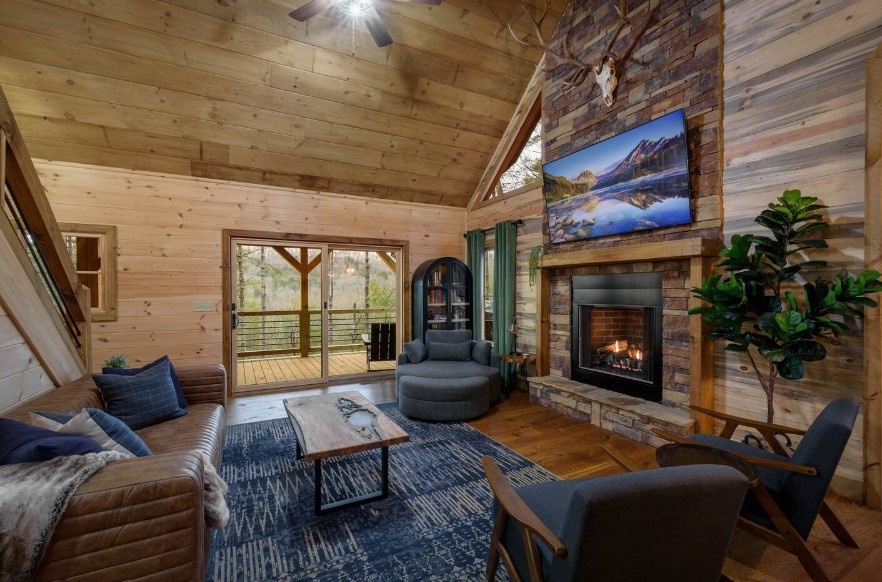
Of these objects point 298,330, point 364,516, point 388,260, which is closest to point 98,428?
point 364,516

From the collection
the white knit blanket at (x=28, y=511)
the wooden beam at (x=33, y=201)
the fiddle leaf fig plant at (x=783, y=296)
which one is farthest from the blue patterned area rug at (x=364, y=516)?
the wooden beam at (x=33, y=201)

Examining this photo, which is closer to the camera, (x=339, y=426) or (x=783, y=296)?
(x=339, y=426)

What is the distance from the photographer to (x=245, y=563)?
5.93ft

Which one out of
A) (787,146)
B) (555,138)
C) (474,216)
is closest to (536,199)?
(555,138)

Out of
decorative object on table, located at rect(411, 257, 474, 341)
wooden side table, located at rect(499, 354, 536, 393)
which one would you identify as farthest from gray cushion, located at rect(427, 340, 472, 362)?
decorative object on table, located at rect(411, 257, 474, 341)

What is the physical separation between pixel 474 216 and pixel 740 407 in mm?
4039

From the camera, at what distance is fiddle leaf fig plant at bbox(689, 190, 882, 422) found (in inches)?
84.2

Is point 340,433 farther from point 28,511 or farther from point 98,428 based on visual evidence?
point 28,511

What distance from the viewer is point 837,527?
1.91 metres

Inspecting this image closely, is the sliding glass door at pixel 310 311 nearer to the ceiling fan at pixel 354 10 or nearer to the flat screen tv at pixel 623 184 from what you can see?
the flat screen tv at pixel 623 184

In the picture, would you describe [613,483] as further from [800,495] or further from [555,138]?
[555,138]

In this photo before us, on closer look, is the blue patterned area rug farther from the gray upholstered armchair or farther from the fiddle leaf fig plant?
the fiddle leaf fig plant

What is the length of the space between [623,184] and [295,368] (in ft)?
16.8

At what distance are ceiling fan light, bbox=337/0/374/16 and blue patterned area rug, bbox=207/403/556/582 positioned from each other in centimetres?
314
